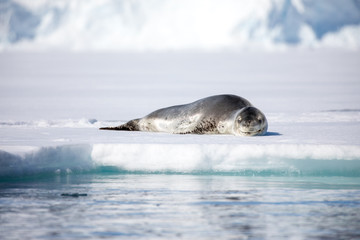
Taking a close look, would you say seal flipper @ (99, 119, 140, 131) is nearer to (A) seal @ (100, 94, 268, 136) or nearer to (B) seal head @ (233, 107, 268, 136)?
(A) seal @ (100, 94, 268, 136)

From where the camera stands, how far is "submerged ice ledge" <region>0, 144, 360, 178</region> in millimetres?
5379

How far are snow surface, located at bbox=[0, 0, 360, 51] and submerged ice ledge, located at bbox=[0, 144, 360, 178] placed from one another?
28.4 m

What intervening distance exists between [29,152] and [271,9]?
29.0 m

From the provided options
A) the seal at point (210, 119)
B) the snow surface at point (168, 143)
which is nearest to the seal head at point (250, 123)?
the seal at point (210, 119)

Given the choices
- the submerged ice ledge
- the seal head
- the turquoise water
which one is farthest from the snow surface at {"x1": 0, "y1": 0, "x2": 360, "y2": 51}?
the turquoise water

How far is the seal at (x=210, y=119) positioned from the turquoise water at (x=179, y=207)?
160 cm

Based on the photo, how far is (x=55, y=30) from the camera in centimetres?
4041

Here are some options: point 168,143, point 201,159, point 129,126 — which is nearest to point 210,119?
point 129,126

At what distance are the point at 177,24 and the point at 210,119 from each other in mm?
37504

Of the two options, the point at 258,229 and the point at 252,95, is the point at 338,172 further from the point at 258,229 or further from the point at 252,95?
the point at 252,95

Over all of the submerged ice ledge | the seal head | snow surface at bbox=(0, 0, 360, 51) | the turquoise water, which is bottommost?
the turquoise water

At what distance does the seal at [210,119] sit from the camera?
692 cm

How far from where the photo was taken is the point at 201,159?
5496 millimetres

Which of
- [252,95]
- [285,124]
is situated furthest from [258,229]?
[252,95]
